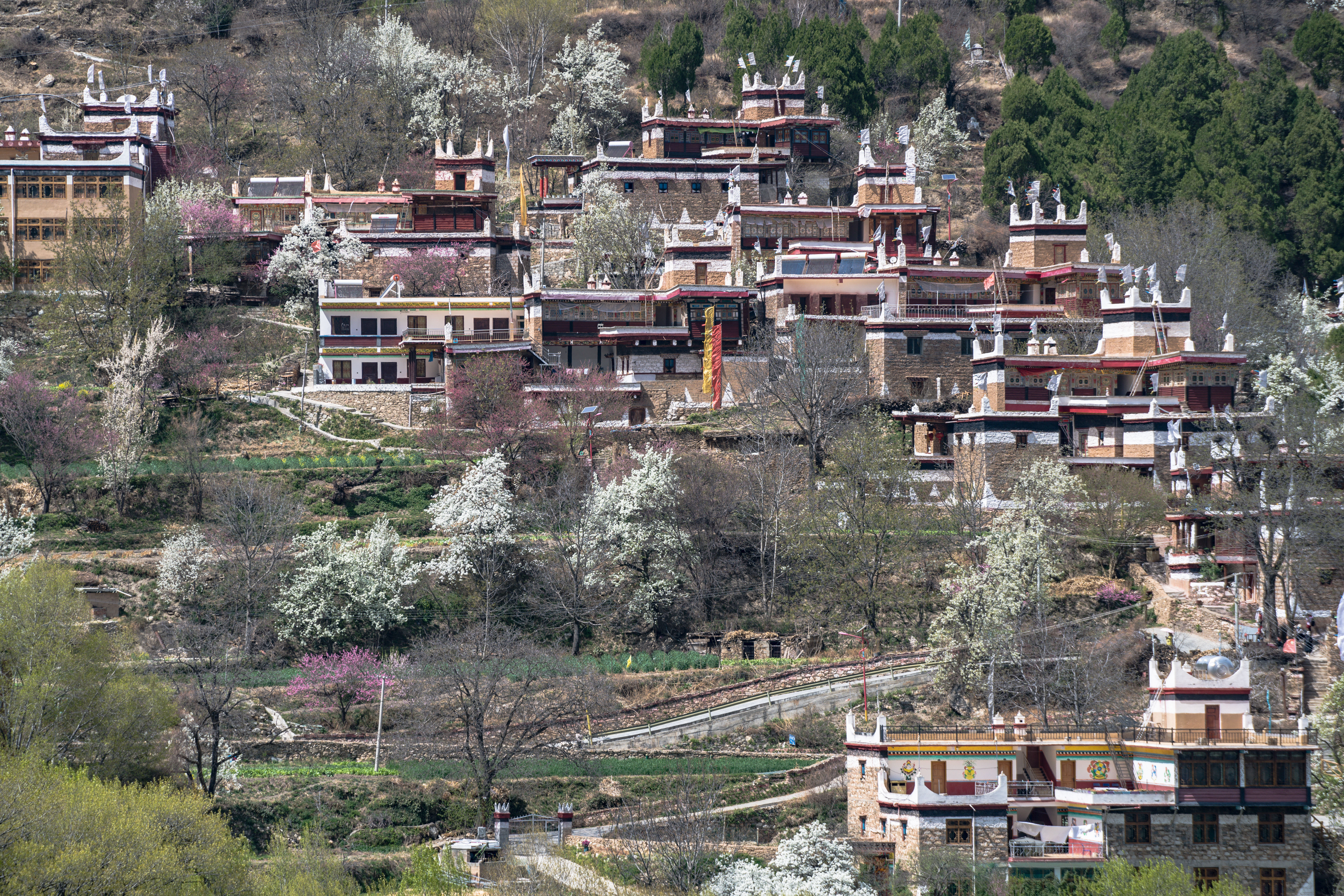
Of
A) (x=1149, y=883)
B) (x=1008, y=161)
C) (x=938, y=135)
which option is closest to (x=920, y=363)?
(x=1008, y=161)

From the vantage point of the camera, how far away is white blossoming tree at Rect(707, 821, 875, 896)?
4247cm

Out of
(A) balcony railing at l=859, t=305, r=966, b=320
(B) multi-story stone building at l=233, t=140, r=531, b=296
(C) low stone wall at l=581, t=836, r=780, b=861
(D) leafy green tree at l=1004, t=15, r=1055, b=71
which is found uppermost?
(D) leafy green tree at l=1004, t=15, r=1055, b=71

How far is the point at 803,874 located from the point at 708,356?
3667cm

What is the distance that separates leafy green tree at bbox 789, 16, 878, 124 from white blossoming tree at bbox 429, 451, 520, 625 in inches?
1671

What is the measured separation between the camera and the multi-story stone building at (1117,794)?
44.7 m

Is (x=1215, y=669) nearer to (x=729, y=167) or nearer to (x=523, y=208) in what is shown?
(x=729, y=167)

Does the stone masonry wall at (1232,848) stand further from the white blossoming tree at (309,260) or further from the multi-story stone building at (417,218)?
the white blossoming tree at (309,260)

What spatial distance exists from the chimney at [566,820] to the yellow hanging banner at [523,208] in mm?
42491

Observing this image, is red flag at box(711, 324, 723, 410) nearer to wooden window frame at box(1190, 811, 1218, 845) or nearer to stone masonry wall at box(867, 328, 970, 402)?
stone masonry wall at box(867, 328, 970, 402)

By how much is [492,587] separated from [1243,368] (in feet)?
112

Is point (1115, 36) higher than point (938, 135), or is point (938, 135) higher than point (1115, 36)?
point (1115, 36)

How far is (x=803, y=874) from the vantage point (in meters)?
42.9

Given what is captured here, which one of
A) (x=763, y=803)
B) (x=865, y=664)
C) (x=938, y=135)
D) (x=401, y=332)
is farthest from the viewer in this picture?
(x=938, y=135)

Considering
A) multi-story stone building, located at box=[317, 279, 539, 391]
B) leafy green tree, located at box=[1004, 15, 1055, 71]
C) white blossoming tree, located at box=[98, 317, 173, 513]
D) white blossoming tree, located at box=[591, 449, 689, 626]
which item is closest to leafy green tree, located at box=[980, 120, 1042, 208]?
leafy green tree, located at box=[1004, 15, 1055, 71]
